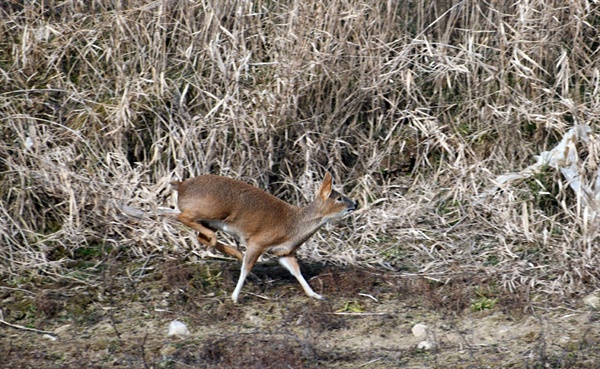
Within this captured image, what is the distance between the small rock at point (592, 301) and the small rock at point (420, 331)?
3.62 ft

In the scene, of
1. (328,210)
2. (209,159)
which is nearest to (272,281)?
(328,210)

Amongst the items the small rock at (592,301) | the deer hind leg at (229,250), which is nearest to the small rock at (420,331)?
the small rock at (592,301)

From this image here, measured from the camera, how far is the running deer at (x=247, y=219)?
637 centimetres

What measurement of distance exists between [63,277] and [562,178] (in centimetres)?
367

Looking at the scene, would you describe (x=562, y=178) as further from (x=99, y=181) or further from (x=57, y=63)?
(x=57, y=63)

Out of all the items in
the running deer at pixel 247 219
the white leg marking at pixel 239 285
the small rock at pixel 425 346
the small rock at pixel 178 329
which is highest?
the running deer at pixel 247 219

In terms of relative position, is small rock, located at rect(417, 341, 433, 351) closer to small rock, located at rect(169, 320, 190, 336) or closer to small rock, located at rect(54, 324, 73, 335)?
small rock, located at rect(169, 320, 190, 336)

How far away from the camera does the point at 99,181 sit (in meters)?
7.32

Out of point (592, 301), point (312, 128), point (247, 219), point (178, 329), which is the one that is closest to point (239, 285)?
point (247, 219)

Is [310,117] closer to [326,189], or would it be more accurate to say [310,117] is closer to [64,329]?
[326,189]

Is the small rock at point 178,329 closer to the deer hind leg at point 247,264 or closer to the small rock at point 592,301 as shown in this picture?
the deer hind leg at point 247,264

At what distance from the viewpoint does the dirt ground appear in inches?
216

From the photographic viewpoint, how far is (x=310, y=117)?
25.6ft

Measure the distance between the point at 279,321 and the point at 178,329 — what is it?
654mm
